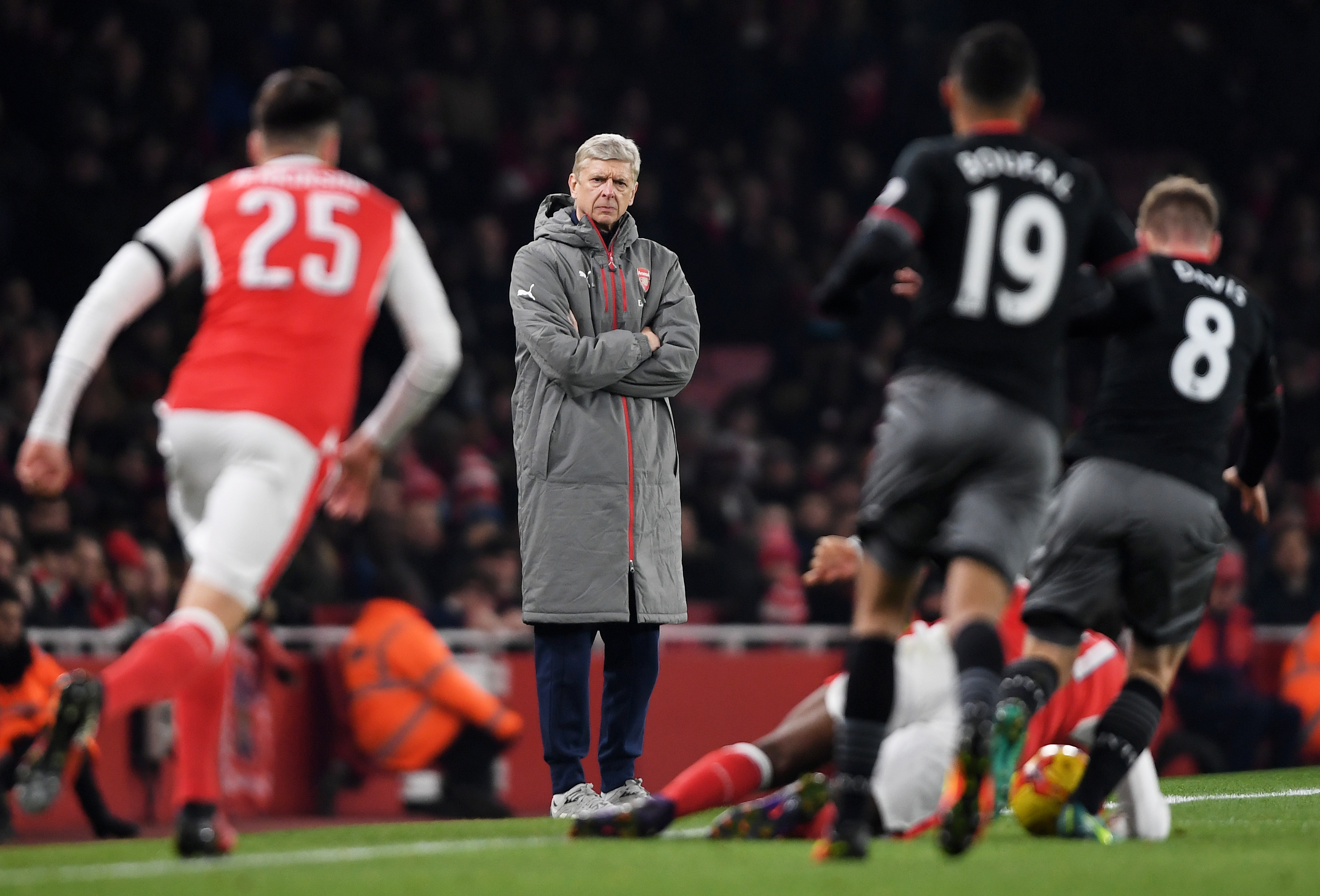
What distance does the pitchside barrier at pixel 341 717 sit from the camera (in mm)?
8766

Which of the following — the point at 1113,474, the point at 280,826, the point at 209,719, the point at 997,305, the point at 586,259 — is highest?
the point at 586,259

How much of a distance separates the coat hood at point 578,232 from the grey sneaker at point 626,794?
1.87 m

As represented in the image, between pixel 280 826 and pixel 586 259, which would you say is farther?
pixel 280 826

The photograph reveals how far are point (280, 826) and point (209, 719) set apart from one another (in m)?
3.99

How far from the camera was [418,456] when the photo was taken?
488 inches

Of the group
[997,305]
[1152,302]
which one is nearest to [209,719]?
[997,305]

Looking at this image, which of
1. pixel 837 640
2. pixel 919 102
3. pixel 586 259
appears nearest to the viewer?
pixel 586 259

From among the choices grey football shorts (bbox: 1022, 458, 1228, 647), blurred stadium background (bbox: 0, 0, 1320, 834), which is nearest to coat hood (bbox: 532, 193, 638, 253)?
grey football shorts (bbox: 1022, 458, 1228, 647)

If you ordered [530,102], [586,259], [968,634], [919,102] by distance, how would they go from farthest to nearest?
1. [919,102]
2. [530,102]
3. [586,259]
4. [968,634]

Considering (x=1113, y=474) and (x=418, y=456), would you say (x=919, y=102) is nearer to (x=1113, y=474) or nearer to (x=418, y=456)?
(x=418, y=456)

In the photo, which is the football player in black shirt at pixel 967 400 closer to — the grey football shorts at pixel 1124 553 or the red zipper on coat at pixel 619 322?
the grey football shorts at pixel 1124 553

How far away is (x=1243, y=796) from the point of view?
7859 millimetres

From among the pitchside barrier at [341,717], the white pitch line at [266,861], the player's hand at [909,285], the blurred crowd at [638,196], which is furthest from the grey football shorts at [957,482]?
the blurred crowd at [638,196]

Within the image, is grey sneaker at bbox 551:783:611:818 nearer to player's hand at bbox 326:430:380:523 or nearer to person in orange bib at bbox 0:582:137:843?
player's hand at bbox 326:430:380:523
